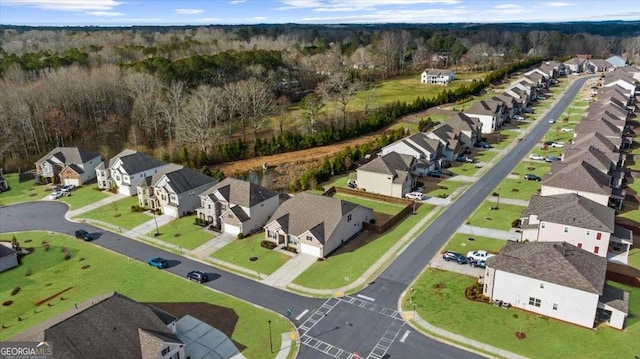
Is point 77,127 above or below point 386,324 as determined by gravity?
above

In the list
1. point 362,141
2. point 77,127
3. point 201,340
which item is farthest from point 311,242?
point 77,127

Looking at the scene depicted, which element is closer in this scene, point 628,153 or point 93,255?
point 93,255

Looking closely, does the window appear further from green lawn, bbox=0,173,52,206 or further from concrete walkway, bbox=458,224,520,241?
green lawn, bbox=0,173,52,206

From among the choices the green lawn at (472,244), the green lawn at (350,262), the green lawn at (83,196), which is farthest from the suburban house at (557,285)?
the green lawn at (83,196)

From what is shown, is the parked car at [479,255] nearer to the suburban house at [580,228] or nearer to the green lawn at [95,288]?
the suburban house at [580,228]

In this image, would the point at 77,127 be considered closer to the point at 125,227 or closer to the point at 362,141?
the point at 125,227

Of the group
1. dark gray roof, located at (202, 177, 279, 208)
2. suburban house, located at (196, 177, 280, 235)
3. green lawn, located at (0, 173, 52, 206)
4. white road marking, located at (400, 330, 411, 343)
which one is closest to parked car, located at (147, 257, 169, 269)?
suburban house, located at (196, 177, 280, 235)

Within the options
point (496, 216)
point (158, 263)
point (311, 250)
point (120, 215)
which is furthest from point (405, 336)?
point (120, 215)
